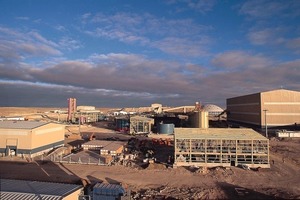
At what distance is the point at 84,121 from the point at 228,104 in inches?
1911

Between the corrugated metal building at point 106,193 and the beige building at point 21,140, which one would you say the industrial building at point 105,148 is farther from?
the corrugated metal building at point 106,193

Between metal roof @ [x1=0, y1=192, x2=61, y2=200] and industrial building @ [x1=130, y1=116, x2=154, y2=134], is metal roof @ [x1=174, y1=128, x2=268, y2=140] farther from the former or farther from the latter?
industrial building @ [x1=130, y1=116, x2=154, y2=134]

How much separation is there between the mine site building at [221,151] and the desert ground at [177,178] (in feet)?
5.30

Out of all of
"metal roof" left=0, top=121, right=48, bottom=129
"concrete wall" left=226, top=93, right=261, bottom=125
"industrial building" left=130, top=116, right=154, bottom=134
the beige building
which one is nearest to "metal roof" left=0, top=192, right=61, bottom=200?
the beige building

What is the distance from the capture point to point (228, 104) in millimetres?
96312

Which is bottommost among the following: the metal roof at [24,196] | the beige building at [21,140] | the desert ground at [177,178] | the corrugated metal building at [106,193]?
the desert ground at [177,178]

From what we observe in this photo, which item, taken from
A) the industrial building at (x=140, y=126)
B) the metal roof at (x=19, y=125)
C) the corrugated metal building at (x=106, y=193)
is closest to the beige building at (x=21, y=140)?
the metal roof at (x=19, y=125)

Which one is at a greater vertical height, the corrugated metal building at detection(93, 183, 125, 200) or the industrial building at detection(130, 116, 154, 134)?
the industrial building at detection(130, 116, 154, 134)

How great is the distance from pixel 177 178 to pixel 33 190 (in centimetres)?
1490

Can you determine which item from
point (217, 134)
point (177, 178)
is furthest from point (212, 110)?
point (177, 178)

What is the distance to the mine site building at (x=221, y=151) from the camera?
3306 centimetres

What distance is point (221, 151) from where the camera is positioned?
3319 cm

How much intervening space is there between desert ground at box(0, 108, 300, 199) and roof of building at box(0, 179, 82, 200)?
21.5 feet

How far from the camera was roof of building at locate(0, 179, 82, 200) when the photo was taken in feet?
53.1
